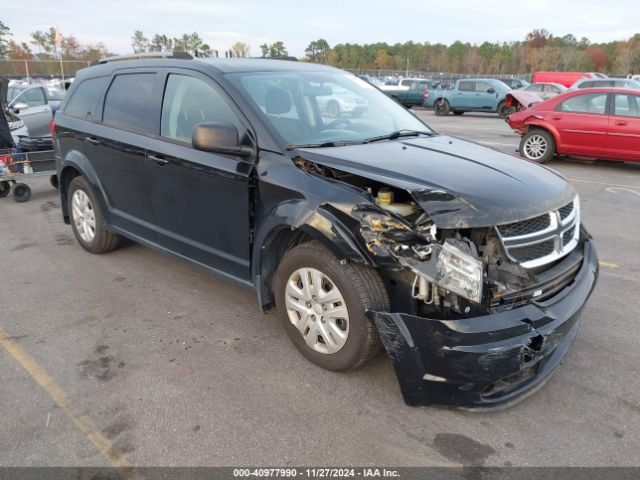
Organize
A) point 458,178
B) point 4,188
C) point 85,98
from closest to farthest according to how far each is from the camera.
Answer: point 458,178 < point 85,98 < point 4,188

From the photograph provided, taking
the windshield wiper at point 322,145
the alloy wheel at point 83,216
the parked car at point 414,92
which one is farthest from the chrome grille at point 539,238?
the parked car at point 414,92

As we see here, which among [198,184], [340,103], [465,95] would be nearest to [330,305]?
[198,184]

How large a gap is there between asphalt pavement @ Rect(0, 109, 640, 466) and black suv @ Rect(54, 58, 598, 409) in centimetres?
20

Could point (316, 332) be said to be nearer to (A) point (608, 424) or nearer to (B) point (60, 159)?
(A) point (608, 424)

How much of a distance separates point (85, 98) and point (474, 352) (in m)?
4.39

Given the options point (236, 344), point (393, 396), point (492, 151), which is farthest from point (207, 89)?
point (393, 396)

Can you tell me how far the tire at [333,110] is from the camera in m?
3.88

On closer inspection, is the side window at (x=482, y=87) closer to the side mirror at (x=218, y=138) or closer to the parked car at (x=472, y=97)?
the parked car at (x=472, y=97)

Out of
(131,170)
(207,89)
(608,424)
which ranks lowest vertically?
(608,424)

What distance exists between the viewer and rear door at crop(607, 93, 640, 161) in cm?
959

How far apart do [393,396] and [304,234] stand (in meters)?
1.10

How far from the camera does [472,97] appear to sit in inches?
924

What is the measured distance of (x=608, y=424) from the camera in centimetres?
277

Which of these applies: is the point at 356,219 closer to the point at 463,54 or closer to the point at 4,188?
the point at 4,188
